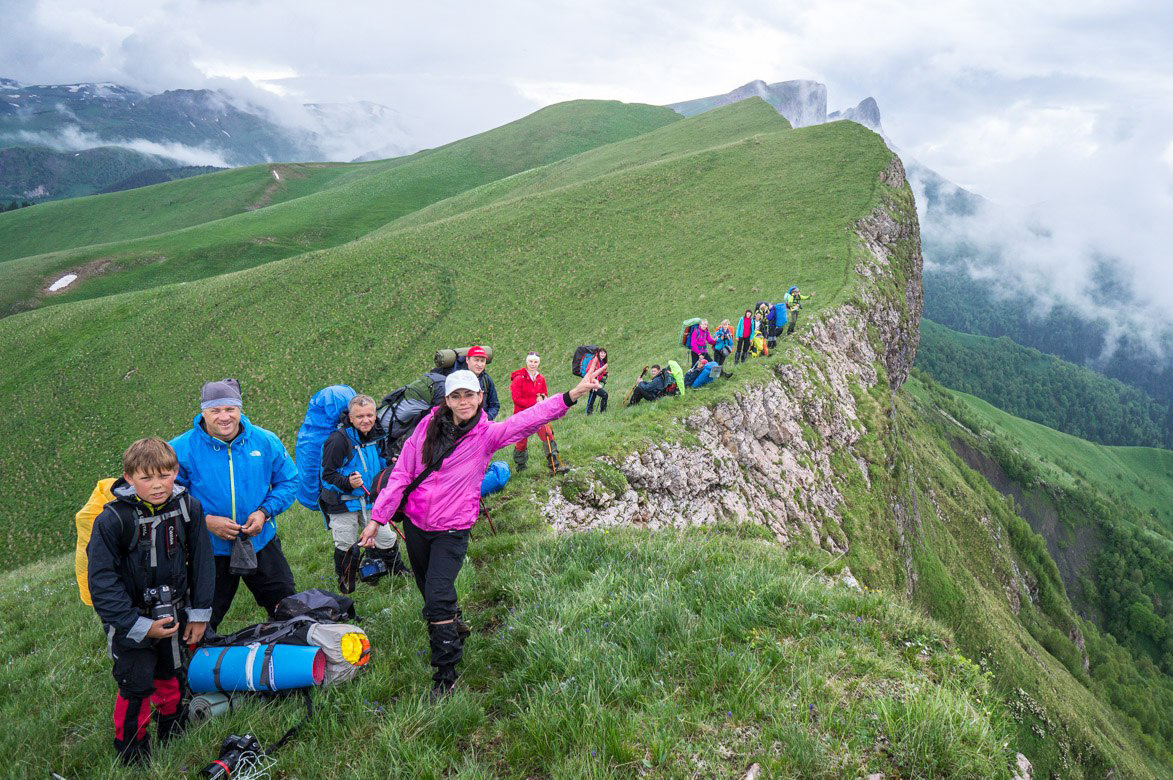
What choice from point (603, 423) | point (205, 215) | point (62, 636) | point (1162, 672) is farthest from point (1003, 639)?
point (205, 215)

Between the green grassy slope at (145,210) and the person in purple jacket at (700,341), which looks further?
the green grassy slope at (145,210)

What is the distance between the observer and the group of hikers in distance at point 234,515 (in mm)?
4480

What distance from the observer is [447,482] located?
5.38 metres

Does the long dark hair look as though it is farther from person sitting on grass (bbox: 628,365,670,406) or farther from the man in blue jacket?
person sitting on grass (bbox: 628,365,670,406)

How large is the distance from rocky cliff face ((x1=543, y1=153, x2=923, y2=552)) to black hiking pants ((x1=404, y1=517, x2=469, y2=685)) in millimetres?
5181

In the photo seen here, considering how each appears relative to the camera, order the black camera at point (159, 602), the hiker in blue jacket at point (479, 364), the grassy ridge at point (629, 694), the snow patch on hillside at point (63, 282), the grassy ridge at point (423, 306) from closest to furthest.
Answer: the grassy ridge at point (629, 694) → the black camera at point (159, 602) → the hiker in blue jacket at point (479, 364) → the grassy ridge at point (423, 306) → the snow patch on hillside at point (63, 282)

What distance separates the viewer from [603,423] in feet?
50.3

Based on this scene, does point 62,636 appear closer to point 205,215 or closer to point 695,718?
point 695,718

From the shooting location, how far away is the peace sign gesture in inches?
196

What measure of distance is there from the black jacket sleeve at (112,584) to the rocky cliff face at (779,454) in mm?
6887

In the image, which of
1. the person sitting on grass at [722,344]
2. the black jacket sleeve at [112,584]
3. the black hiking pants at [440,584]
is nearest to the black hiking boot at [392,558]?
the black hiking pants at [440,584]

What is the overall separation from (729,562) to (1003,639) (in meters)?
32.2

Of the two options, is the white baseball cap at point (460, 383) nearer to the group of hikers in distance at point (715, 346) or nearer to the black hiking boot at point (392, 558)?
the black hiking boot at point (392, 558)

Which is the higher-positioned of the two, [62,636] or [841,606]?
[841,606]
